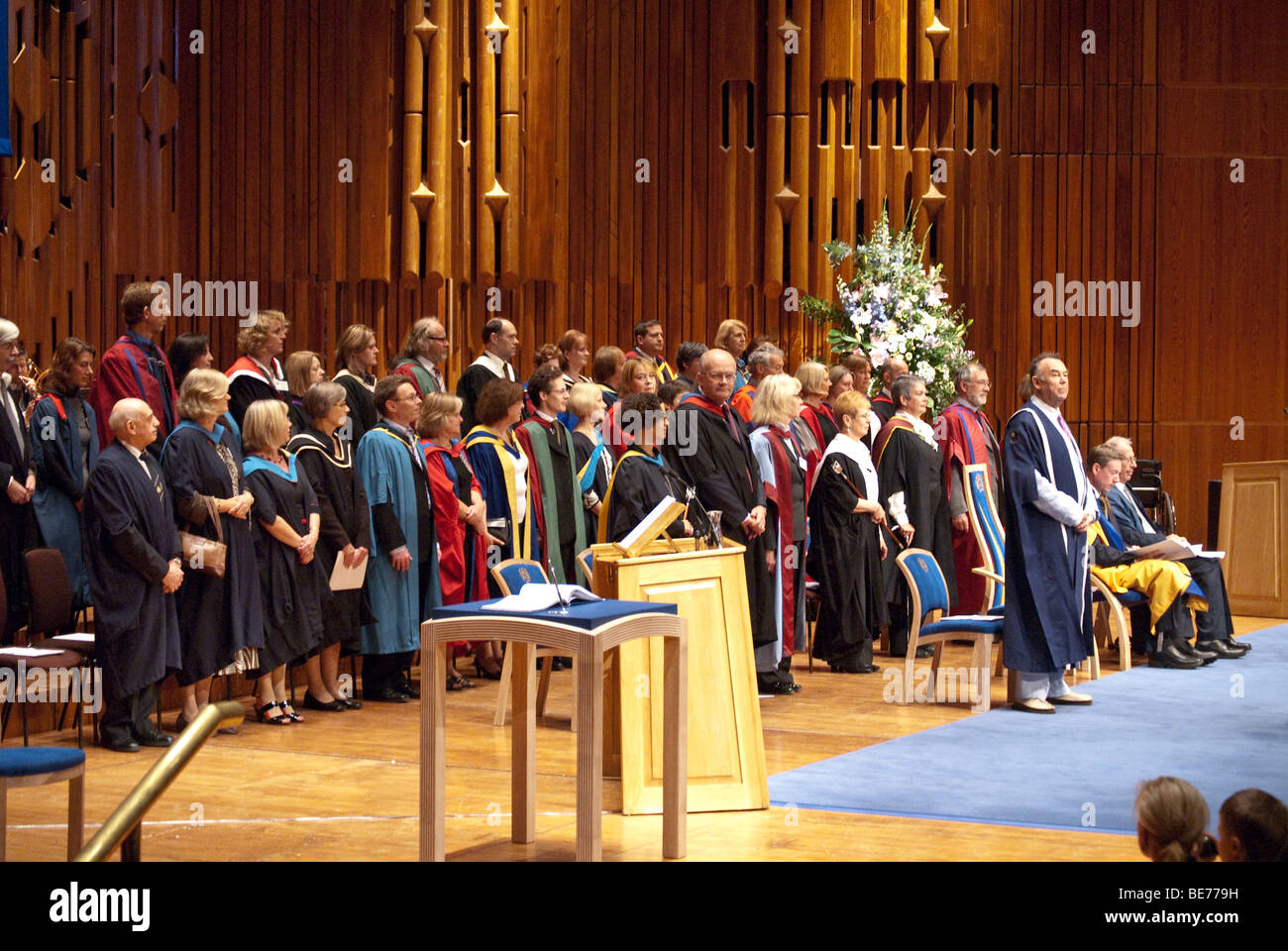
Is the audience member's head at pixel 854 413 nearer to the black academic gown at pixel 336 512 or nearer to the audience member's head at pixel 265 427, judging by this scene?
the black academic gown at pixel 336 512

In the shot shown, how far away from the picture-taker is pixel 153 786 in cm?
257

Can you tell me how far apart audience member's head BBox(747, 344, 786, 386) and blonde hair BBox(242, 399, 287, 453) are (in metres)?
3.17

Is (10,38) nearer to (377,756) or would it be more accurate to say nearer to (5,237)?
(5,237)

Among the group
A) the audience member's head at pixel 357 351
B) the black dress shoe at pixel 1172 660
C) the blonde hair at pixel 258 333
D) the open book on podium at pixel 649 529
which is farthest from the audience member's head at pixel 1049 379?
the blonde hair at pixel 258 333

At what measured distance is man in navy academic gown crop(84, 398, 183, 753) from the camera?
20.5 feet

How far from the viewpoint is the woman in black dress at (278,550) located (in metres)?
6.94

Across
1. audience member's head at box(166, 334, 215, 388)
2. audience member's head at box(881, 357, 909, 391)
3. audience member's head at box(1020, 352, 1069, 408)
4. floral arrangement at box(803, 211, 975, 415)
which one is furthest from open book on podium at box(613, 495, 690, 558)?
floral arrangement at box(803, 211, 975, 415)

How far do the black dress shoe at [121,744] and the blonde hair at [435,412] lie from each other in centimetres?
218

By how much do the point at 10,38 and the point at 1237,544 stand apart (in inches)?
327

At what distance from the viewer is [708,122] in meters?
12.0

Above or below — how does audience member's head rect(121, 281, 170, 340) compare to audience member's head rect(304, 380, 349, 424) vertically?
above

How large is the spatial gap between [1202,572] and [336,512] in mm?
4968

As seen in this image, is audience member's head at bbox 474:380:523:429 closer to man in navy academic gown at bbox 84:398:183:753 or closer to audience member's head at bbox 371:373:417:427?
audience member's head at bbox 371:373:417:427
